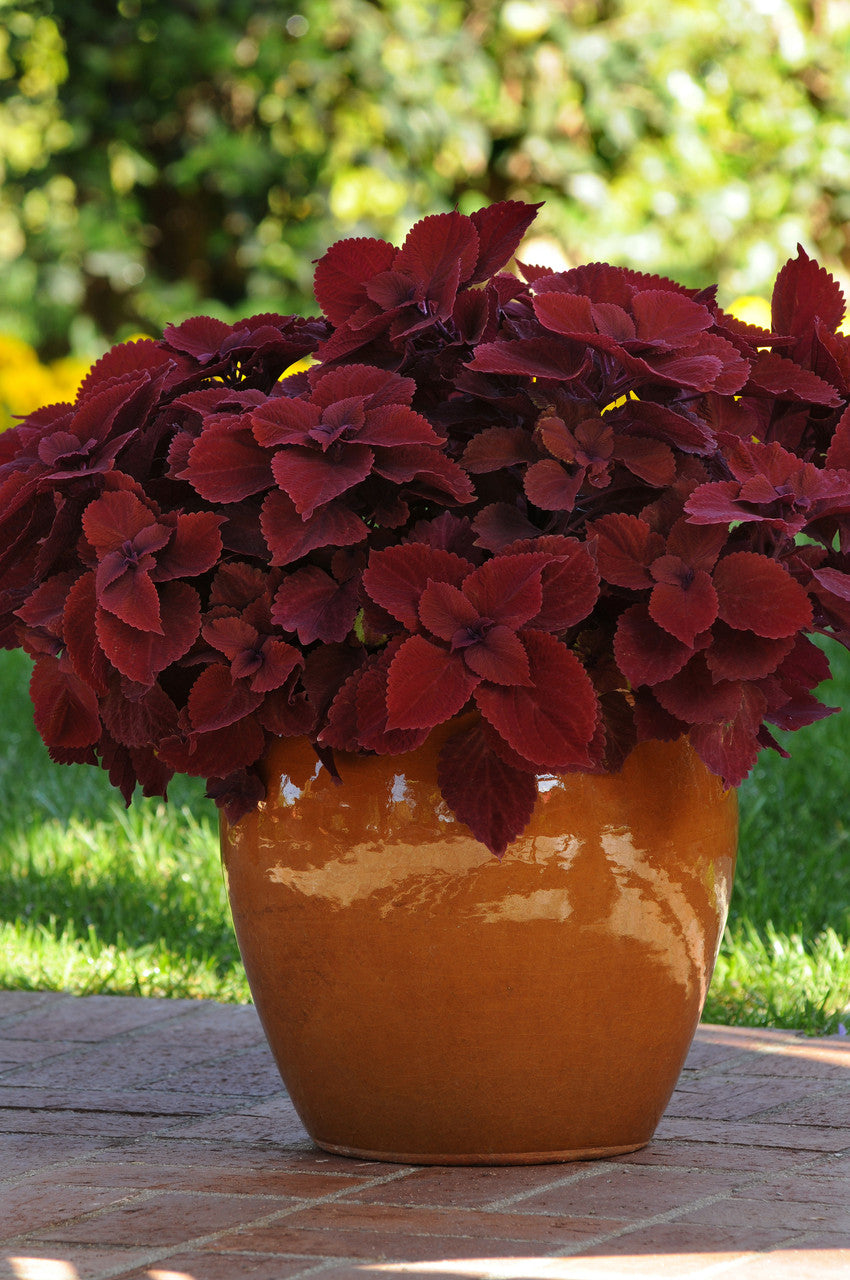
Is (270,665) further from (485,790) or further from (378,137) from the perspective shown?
(378,137)

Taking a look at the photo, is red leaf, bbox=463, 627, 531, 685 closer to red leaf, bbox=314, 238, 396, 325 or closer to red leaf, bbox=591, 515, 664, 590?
red leaf, bbox=591, 515, 664, 590

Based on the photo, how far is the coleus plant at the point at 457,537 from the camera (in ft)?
5.59

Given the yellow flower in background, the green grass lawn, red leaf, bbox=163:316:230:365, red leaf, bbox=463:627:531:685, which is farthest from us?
the yellow flower in background

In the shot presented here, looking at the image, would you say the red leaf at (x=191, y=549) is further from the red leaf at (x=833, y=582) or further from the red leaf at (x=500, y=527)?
the red leaf at (x=833, y=582)

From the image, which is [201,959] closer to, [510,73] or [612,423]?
[612,423]

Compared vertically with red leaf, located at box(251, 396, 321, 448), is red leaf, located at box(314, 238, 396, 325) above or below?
above

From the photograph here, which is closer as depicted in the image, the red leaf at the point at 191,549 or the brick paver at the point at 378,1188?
the brick paver at the point at 378,1188

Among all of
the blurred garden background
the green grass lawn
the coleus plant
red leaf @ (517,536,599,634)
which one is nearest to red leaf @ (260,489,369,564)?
the coleus plant

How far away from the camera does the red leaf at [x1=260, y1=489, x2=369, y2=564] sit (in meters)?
1.73

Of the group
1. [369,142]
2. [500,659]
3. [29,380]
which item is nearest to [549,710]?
[500,659]

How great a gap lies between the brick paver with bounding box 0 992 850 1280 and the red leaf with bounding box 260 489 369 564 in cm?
73

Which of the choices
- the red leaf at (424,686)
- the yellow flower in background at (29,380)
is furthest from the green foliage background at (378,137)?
the red leaf at (424,686)

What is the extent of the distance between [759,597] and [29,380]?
6.84m

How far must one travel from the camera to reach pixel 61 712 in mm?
1904
